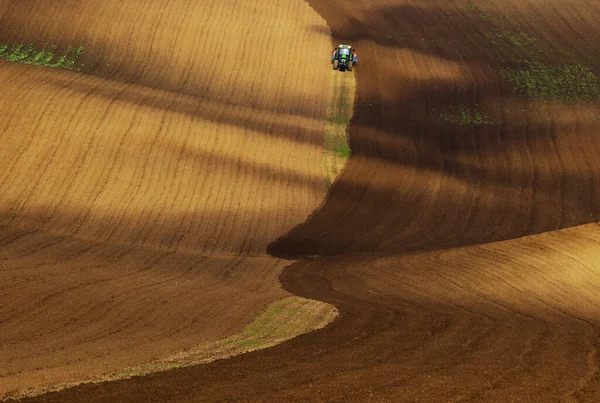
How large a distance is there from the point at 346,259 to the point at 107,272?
23.1 ft

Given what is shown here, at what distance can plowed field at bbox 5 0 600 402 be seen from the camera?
46.8 feet

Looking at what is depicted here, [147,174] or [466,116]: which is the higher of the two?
[466,116]

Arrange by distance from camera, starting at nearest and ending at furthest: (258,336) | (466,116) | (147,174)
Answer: (258,336), (147,174), (466,116)

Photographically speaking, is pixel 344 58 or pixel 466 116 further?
pixel 344 58

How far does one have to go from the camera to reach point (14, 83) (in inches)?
1518

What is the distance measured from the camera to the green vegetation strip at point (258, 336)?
1452cm

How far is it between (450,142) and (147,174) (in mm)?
14862

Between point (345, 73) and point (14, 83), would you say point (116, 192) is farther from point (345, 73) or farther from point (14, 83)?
point (345, 73)

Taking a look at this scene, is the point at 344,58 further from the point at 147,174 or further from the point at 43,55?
the point at 147,174

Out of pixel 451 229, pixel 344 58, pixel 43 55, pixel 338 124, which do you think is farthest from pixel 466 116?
pixel 43 55

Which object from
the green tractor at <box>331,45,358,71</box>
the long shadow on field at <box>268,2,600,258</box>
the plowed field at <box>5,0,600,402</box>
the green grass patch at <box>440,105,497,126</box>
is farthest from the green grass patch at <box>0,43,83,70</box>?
the green grass patch at <box>440,105,497,126</box>

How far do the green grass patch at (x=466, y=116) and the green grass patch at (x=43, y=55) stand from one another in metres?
18.0

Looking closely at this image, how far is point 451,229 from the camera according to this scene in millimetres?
30453

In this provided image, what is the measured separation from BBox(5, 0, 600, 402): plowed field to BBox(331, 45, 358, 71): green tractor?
93cm
